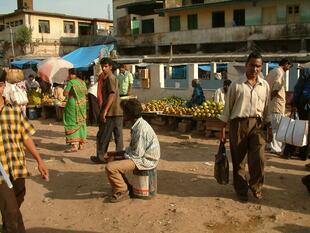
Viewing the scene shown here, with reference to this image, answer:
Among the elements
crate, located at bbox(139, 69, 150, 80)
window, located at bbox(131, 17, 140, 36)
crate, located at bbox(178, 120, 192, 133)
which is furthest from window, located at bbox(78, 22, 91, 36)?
crate, located at bbox(178, 120, 192, 133)

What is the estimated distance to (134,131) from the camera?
196 inches

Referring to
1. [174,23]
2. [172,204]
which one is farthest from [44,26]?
[172,204]

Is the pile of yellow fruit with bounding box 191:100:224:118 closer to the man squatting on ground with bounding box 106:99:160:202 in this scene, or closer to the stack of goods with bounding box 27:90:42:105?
the man squatting on ground with bounding box 106:99:160:202

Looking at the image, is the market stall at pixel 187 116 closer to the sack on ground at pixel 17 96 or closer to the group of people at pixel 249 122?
the sack on ground at pixel 17 96

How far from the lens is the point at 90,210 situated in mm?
4957

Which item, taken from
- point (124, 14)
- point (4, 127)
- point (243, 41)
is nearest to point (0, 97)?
point (4, 127)

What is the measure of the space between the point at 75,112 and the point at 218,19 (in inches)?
1164

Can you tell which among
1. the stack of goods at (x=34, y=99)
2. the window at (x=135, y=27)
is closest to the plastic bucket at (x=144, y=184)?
the stack of goods at (x=34, y=99)

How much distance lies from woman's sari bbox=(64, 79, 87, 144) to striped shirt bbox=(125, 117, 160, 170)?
11.2ft

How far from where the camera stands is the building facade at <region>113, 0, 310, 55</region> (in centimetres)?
3095

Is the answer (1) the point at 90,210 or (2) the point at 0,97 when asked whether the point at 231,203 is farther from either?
(2) the point at 0,97

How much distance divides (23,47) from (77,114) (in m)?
38.7

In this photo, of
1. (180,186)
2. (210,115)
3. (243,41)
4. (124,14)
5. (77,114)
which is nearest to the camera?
(180,186)

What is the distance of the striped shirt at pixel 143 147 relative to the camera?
4.95 m
